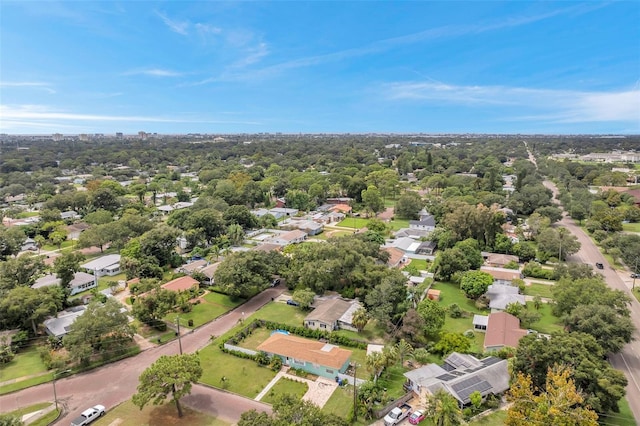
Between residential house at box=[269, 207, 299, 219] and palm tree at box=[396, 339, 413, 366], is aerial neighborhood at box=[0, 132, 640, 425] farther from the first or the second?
residential house at box=[269, 207, 299, 219]

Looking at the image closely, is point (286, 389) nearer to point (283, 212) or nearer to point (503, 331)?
point (503, 331)

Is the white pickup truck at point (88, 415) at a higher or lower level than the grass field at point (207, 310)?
higher

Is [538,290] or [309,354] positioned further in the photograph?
[538,290]

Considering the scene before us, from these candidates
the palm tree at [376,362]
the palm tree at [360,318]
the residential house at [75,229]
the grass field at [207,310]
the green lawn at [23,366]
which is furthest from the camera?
the residential house at [75,229]

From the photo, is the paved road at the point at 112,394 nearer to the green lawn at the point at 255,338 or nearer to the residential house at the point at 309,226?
the green lawn at the point at 255,338

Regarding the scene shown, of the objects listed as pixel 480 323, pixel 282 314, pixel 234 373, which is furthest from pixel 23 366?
pixel 480 323

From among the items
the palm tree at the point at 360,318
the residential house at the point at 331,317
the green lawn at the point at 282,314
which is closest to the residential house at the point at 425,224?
the residential house at the point at 331,317

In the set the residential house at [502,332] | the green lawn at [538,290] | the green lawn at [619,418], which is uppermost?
the residential house at [502,332]
